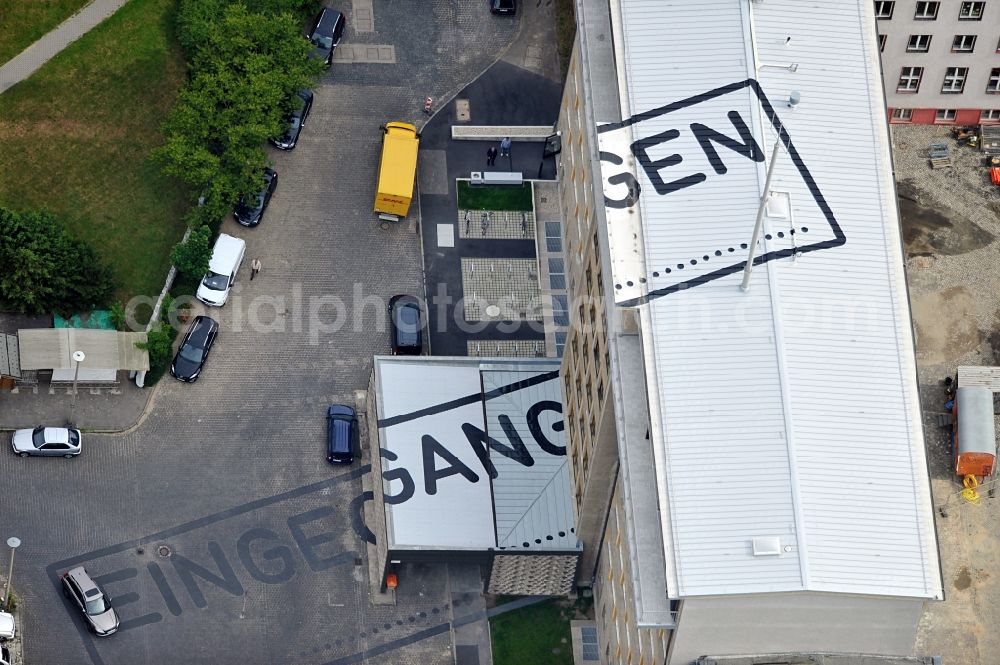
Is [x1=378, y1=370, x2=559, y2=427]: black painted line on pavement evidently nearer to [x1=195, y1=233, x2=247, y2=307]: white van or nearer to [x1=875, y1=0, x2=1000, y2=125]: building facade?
[x1=195, y1=233, x2=247, y2=307]: white van

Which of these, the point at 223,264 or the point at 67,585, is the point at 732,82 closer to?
the point at 223,264

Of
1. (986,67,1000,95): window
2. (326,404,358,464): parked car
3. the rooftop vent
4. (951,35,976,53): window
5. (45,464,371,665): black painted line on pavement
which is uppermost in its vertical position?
(951,35,976,53): window

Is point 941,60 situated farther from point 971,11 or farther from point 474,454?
point 474,454

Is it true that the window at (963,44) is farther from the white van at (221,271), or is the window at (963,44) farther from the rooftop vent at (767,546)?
the white van at (221,271)

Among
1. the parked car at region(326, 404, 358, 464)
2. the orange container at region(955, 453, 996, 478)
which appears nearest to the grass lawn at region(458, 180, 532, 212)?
the parked car at region(326, 404, 358, 464)

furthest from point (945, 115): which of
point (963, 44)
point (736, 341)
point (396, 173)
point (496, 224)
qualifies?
point (736, 341)

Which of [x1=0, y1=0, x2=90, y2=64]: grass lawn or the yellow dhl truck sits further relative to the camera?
[x1=0, y1=0, x2=90, y2=64]: grass lawn

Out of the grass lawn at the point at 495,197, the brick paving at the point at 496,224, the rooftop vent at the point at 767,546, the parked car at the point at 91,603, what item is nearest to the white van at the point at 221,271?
the brick paving at the point at 496,224

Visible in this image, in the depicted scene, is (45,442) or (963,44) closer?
(45,442)
